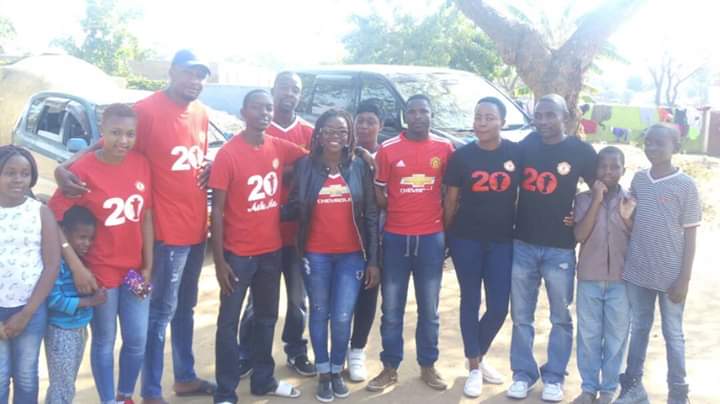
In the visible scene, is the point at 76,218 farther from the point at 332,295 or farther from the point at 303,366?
the point at 303,366

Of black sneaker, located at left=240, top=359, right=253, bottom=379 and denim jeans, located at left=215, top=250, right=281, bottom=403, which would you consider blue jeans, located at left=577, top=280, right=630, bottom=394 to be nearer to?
denim jeans, located at left=215, top=250, right=281, bottom=403

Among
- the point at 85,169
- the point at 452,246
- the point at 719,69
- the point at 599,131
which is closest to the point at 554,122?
the point at 452,246

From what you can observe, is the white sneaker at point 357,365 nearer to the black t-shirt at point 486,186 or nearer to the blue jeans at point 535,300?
the blue jeans at point 535,300

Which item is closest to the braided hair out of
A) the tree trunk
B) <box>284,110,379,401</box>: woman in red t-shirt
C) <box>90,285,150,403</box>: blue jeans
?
<box>284,110,379,401</box>: woman in red t-shirt

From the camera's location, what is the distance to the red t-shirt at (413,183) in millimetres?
4102

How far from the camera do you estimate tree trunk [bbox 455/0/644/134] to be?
27.7 ft

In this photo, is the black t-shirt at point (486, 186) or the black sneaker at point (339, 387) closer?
the black t-shirt at point (486, 186)

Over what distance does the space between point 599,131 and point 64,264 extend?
78.1 ft

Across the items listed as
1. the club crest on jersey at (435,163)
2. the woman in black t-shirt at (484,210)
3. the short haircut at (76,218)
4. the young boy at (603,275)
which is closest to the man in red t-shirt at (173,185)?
the short haircut at (76,218)

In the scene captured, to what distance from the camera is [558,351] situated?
4113 millimetres

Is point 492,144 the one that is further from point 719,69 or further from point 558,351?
point 719,69

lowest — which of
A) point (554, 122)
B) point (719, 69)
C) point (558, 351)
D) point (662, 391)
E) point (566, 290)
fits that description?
point (662, 391)

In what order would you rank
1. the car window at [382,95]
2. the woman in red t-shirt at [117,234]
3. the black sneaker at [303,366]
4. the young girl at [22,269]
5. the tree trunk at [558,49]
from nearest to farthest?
1. the young girl at [22,269]
2. the woman in red t-shirt at [117,234]
3. the black sneaker at [303,366]
4. the car window at [382,95]
5. the tree trunk at [558,49]

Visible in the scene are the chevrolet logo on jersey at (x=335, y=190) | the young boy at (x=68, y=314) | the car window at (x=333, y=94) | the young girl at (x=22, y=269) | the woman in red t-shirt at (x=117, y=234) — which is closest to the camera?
the young girl at (x=22, y=269)
